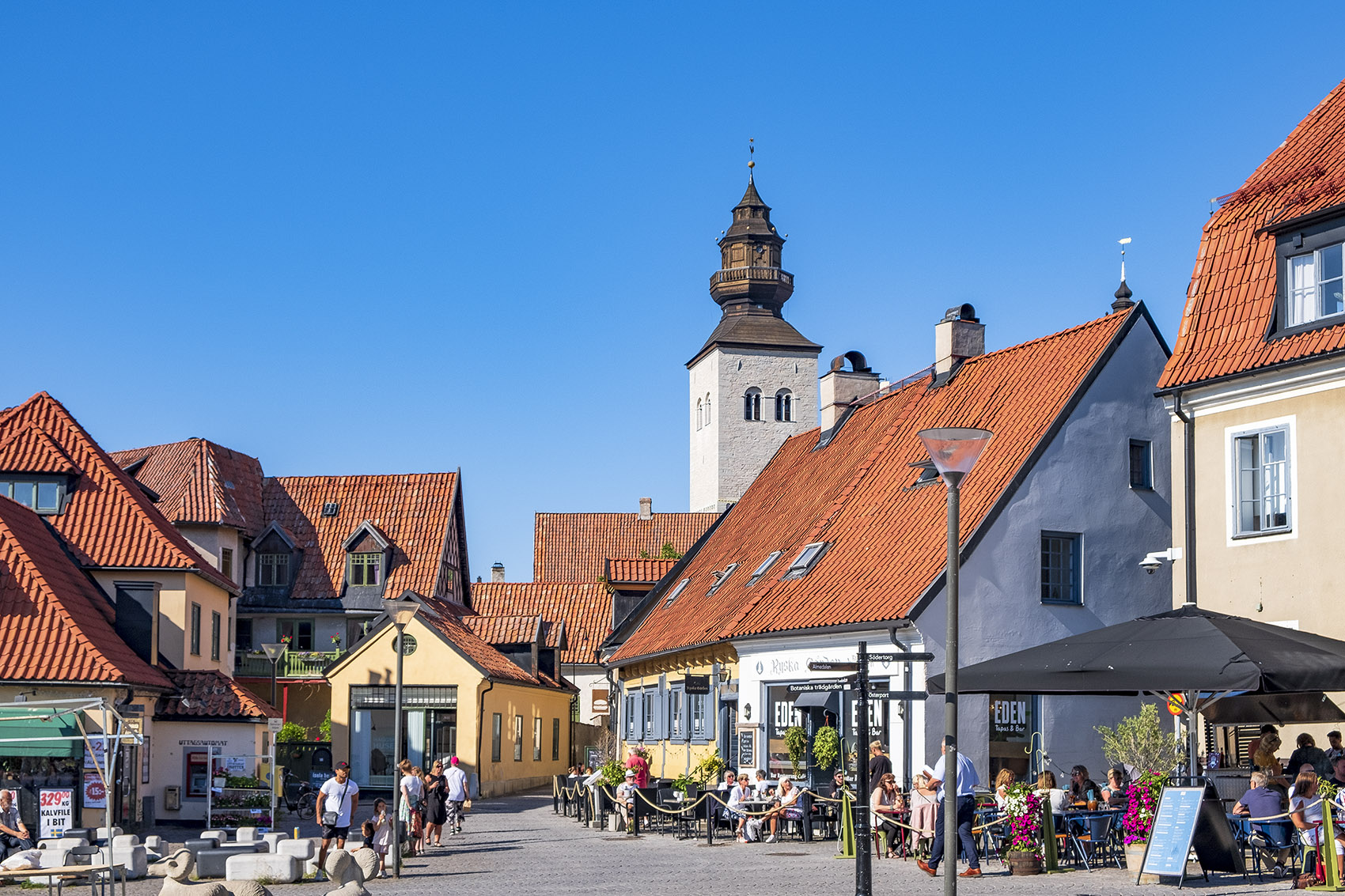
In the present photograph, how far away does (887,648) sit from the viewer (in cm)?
2631

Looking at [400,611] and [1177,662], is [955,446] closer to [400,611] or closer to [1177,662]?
[1177,662]

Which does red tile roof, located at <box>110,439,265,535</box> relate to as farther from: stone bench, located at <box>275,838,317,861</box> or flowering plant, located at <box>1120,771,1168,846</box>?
flowering plant, located at <box>1120,771,1168,846</box>

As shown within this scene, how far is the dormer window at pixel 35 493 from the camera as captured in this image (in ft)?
123

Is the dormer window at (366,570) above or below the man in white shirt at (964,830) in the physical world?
above

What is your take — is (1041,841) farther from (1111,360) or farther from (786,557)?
(786,557)

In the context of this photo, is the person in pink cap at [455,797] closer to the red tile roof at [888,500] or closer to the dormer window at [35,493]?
the red tile roof at [888,500]

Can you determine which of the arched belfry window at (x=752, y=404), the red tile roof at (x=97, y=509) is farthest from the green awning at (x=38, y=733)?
the arched belfry window at (x=752, y=404)

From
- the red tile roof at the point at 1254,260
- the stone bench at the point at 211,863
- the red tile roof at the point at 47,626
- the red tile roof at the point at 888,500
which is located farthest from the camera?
the red tile roof at the point at 47,626

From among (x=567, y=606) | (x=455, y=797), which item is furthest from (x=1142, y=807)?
(x=567, y=606)

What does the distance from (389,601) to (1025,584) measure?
1014 cm

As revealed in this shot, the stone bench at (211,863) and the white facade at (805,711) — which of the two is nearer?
the stone bench at (211,863)

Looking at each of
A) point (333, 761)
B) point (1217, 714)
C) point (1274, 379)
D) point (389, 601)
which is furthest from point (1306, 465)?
point (333, 761)

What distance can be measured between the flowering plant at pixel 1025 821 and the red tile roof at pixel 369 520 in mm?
40015

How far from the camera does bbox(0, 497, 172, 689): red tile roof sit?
100 ft
